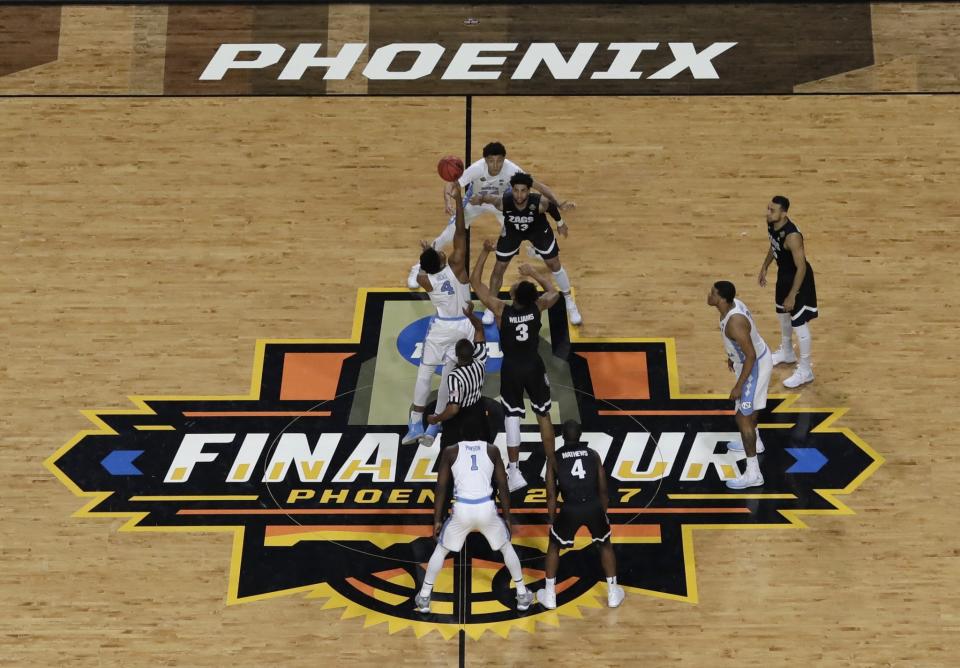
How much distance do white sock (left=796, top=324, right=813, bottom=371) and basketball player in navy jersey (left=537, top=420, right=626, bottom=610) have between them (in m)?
3.13

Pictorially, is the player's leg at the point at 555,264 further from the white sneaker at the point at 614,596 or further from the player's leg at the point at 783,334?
the white sneaker at the point at 614,596

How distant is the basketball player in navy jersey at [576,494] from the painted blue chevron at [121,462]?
4.07 metres

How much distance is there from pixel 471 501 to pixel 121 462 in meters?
3.83

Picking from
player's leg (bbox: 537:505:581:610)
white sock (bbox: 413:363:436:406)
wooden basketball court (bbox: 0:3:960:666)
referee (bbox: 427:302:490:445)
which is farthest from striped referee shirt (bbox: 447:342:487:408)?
wooden basketball court (bbox: 0:3:960:666)

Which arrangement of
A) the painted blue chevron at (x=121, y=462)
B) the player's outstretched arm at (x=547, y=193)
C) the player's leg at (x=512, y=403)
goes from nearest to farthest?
the player's leg at (x=512, y=403)
the painted blue chevron at (x=121, y=462)
the player's outstretched arm at (x=547, y=193)

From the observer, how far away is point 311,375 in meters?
11.8

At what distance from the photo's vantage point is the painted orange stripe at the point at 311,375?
1165 cm

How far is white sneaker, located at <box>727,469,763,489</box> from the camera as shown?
423 inches

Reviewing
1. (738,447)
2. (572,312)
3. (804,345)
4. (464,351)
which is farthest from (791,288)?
(464,351)

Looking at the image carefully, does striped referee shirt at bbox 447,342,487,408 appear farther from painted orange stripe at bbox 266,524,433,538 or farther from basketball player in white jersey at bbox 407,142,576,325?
basketball player in white jersey at bbox 407,142,576,325

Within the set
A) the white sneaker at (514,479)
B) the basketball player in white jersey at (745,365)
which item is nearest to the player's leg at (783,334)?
the basketball player in white jersey at (745,365)

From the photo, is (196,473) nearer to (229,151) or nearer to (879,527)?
(229,151)

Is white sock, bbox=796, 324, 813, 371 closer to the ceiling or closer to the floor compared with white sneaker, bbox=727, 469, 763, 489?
closer to the ceiling

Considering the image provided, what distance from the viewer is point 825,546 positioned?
10344mm
